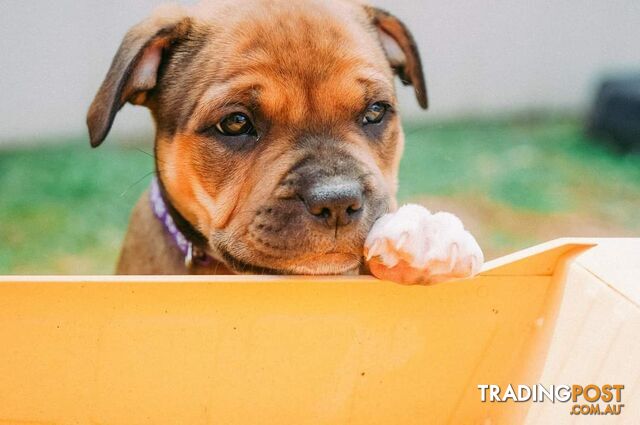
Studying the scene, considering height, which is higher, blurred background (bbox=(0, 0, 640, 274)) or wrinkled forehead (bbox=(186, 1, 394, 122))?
wrinkled forehead (bbox=(186, 1, 394, 122))

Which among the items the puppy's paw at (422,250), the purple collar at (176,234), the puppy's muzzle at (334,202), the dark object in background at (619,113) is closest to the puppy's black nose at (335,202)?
the puppy's muzzle at (334,202)

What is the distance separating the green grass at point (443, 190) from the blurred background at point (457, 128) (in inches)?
0.7

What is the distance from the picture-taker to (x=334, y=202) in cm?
257

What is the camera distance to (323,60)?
10.2 feet

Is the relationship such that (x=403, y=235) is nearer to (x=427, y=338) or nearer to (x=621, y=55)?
(x=427, y=338)

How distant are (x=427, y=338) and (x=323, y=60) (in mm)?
1199

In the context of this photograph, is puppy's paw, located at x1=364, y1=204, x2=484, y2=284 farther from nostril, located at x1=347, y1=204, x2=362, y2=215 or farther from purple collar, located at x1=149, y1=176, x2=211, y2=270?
purple collar, located at x1=149, y1=176, x2=211, y2=270

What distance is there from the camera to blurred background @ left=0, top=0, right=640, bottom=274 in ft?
21.4

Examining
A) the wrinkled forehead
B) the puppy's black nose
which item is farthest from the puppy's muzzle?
the wrinkled forehead

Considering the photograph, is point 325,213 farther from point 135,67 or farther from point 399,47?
point 399,47

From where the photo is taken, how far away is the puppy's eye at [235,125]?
306cm

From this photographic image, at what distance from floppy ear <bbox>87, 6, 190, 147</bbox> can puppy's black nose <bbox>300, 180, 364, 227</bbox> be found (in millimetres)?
941

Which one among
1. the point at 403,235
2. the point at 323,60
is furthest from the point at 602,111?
the point at 403,235

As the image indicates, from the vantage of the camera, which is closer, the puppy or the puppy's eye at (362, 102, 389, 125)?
the puppy
